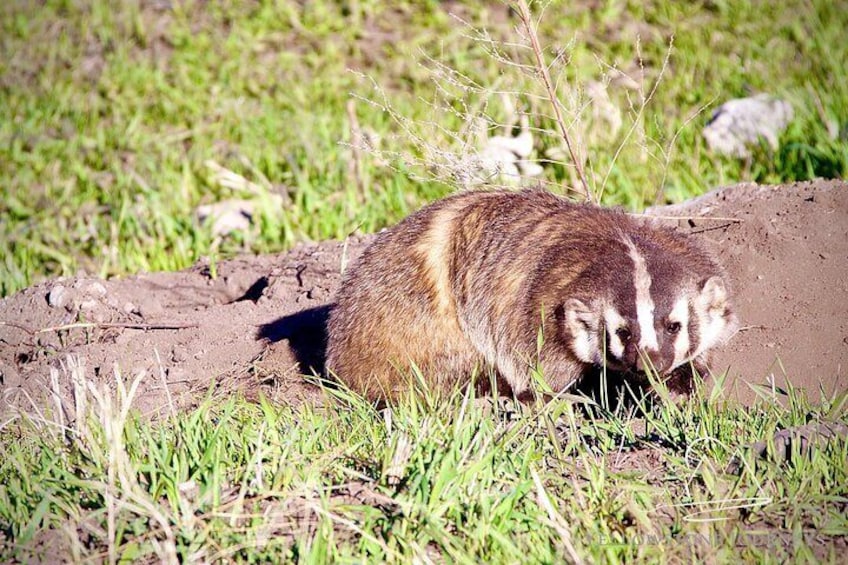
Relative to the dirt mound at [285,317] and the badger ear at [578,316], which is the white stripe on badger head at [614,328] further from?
the dirt mound at [285,317]

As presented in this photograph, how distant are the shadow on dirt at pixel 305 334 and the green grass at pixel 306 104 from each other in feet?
2.70

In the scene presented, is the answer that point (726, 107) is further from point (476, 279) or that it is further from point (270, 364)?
point (270, 364)

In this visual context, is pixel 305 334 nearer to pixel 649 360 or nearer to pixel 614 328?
pixel 614 328

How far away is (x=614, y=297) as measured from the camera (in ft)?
12.1

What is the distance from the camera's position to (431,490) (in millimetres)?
2994

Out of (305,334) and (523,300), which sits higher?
(523,300)

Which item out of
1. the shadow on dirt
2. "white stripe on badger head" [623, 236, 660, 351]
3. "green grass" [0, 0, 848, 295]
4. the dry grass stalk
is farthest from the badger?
"green grass" [0, 0, 848, 295]

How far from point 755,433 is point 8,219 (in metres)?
5.08

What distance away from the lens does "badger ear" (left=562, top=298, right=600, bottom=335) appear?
3.77 metres


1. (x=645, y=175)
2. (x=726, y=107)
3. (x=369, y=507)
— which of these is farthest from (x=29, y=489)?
(x=726, y=107)

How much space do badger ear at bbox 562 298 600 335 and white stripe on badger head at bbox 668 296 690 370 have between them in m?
0.26

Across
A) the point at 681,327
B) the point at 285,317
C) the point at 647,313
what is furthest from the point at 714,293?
the point at 285,317

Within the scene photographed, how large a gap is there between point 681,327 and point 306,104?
4519 millimetres

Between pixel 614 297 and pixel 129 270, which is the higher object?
pixel 614 297
